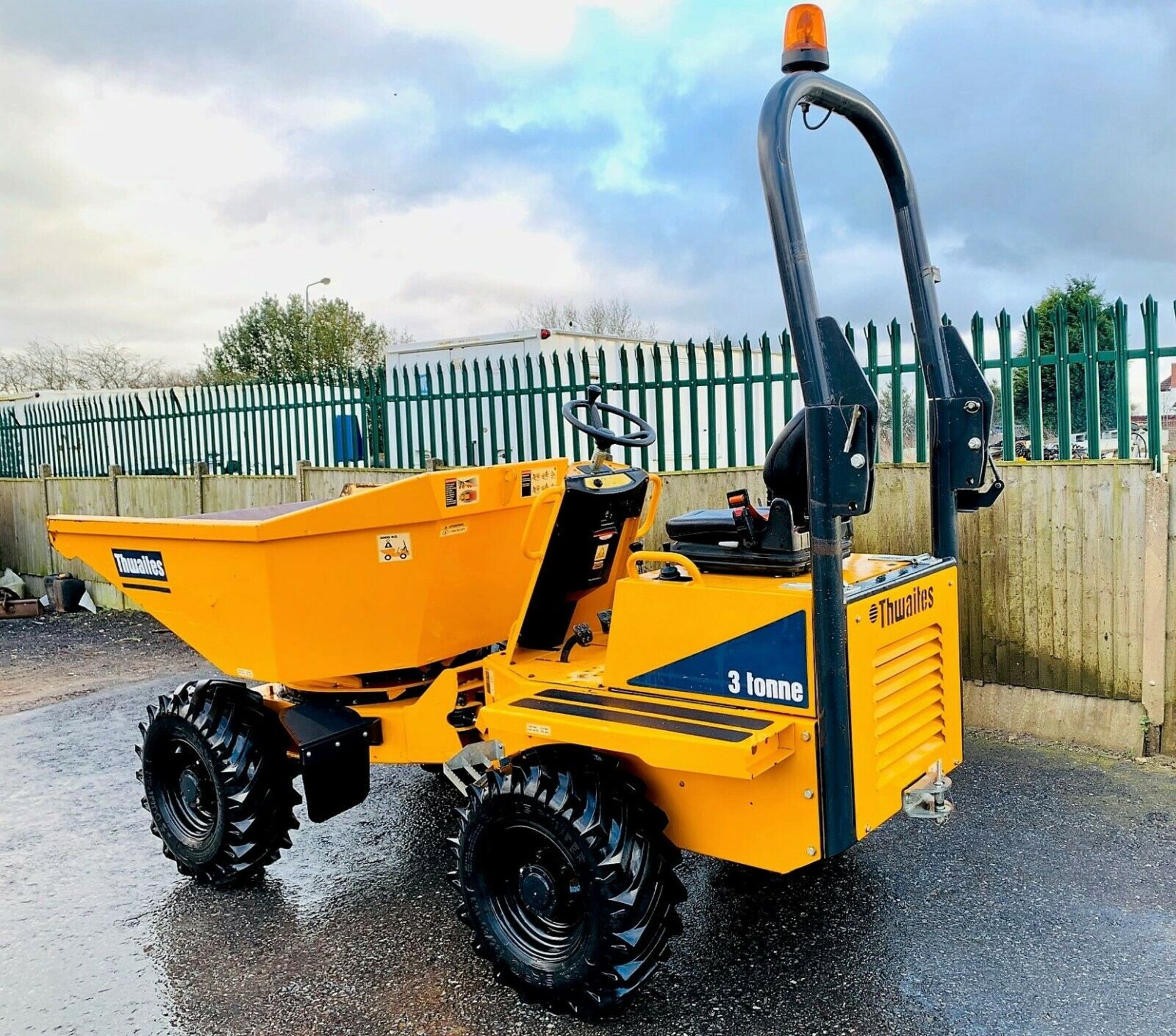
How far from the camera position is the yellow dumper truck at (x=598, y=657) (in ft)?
9.34

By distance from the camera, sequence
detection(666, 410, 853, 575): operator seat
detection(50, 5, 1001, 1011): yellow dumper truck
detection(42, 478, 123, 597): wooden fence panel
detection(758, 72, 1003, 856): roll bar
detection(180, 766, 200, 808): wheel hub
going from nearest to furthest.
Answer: detection(758, 72, 1003, 856): roll bar
detection(50, 5, 1001, 1011): yellow dumper truck
detection(666, 410, 853, 575): operator seat
detection(180, 766, 200, 808): wheel hub
detection(42, 478, 123, 597): wooden fence panel

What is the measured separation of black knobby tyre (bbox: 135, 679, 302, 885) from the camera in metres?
3.96

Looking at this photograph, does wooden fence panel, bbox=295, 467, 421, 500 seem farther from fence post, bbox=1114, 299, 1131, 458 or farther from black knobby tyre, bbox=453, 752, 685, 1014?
black knobby tyre, bbox=453, 752, 685, 1014

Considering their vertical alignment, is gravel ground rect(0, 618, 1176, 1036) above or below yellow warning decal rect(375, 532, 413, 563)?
below

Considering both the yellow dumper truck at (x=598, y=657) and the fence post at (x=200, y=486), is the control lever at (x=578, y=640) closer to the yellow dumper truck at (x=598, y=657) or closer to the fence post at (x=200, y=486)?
the yellow dumper truck at (x=598, y=657)

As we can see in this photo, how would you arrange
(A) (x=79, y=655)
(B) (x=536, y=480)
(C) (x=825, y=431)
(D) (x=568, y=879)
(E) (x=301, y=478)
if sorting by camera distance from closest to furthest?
(C) (x=825, y=431) → (D) (x=568, y=879) → (B) (x=536, y=480) → (A) (x=79, y=655) → (E) (x=301, y=478)

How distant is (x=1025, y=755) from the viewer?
5285mm

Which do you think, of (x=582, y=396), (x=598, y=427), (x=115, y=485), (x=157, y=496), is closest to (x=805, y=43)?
(x=598, y=427)

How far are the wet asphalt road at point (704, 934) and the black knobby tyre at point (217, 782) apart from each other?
0.54ft

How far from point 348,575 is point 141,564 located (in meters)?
1.06

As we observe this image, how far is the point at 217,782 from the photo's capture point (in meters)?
3.96

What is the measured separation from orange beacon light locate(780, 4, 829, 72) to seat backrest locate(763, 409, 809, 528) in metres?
A: 1.03

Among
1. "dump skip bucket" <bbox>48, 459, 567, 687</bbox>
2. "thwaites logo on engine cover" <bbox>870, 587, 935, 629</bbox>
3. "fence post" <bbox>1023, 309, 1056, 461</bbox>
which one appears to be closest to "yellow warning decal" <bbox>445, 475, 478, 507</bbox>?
"dump skip bucket" <bbox>48, 459, 567, 687</bbox>

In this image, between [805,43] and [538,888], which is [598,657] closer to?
[538,888]
